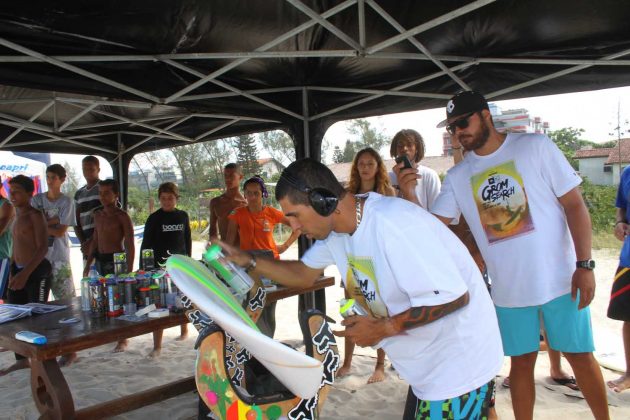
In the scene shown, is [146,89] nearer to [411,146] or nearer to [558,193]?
[411,146]

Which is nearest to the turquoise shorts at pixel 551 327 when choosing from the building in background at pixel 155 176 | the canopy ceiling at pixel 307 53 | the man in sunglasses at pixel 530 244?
the man in sunglasses at pixel 530 244

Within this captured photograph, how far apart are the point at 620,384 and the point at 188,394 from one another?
3.09m

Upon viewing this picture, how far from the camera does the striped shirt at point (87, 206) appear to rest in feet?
16.0

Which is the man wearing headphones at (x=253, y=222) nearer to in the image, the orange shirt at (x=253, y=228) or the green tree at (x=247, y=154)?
the orange shirt at (x=253, y=228)

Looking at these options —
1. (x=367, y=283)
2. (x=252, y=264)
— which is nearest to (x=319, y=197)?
(x=367, y=283)

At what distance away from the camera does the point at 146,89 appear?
3512mm

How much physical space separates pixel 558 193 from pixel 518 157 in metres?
0.24

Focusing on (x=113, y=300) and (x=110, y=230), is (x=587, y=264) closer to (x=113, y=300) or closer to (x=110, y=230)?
(x=113, y=300)

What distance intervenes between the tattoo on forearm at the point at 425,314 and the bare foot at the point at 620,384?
2.70 meters

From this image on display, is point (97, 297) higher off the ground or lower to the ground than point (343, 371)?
higher

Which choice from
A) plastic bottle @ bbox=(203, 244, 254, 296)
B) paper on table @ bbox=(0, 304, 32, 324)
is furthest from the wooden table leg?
plastic bottle @ bbox=(203, 244, 254, 296)

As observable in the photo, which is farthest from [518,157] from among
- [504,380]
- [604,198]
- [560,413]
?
[604,198]

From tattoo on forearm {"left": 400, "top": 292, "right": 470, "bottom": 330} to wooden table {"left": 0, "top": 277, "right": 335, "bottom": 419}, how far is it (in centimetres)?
171

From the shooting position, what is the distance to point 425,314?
122 cm
